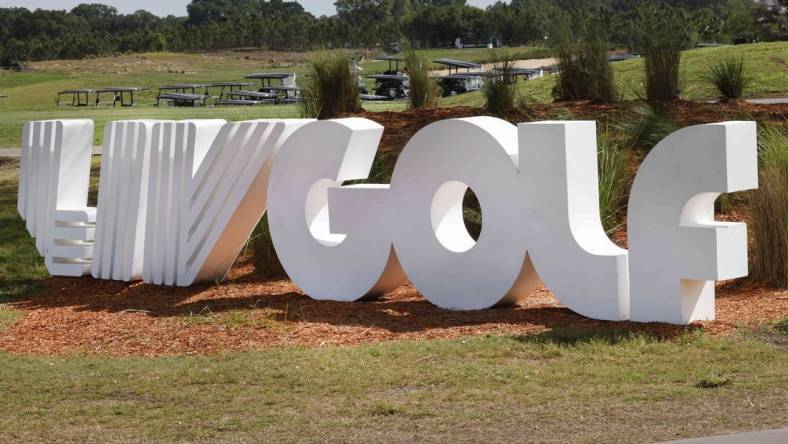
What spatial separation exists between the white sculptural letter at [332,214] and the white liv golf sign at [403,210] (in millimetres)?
12

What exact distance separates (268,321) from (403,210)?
150 centimetres

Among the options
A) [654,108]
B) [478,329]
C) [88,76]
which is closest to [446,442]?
[478,329]

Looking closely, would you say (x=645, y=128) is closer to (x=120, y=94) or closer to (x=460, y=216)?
(x=460, y=216)

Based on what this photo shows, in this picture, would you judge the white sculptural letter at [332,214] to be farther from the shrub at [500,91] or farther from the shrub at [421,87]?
the shrub at [421,87]

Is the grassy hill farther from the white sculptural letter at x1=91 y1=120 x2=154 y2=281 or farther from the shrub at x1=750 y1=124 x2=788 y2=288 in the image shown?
the shrub at x1=750 y1=124 x2=788 y2=288

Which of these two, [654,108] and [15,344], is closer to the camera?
[15,344]

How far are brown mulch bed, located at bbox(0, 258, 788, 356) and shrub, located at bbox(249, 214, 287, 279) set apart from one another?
836mm

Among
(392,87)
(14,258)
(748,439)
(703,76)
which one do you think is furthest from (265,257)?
(392,87)

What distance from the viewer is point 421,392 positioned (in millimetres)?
6984

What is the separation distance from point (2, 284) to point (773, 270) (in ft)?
24.8

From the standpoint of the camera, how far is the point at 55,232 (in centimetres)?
1223

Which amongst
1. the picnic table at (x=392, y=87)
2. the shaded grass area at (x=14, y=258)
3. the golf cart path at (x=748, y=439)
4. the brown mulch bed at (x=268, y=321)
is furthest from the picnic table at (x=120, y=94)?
the golf cart path at (x=748, y=439)

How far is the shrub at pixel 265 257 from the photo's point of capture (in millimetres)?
12102

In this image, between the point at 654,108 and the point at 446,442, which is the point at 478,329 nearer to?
the point at 446,442
